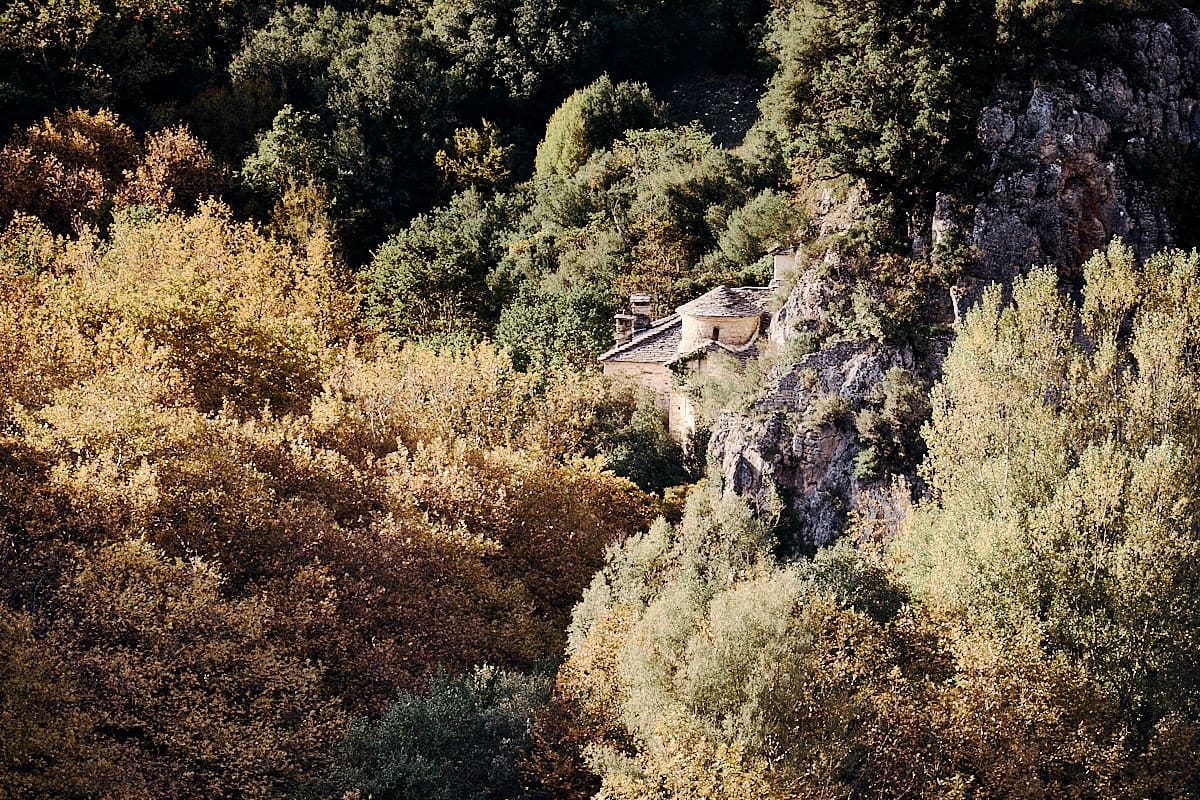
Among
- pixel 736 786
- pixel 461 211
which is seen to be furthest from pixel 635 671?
pixel 461 211

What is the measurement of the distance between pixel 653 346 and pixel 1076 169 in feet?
46.5

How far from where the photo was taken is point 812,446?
39250 mm

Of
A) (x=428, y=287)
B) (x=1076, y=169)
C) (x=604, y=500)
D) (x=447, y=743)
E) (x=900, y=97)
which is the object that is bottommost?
(x=447, y=743)

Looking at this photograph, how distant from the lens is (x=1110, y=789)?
26453 millimetres

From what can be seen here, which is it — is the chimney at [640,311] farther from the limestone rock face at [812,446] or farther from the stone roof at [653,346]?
the limestone rock face at [812,446]

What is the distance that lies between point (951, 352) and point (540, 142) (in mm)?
34895

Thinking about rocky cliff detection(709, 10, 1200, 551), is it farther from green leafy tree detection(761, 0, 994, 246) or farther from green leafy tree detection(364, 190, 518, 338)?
green leafy tree detection(364, 190, 518, 338)

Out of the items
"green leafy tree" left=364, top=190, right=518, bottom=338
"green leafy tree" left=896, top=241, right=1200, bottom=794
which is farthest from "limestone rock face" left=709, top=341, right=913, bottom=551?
"green leafy tree" left=364, top=190, right=518, bottom=338

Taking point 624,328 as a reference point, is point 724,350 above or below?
above

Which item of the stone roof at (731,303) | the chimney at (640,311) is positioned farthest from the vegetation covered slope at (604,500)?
the stone roof at (731,303)

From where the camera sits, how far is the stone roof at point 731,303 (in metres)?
42.9

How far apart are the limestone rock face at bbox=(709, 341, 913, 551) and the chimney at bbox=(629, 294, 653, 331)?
864 centimetres

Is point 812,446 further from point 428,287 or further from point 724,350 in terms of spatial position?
point 428,287

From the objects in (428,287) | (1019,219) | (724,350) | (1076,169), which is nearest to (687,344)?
(724,350)
